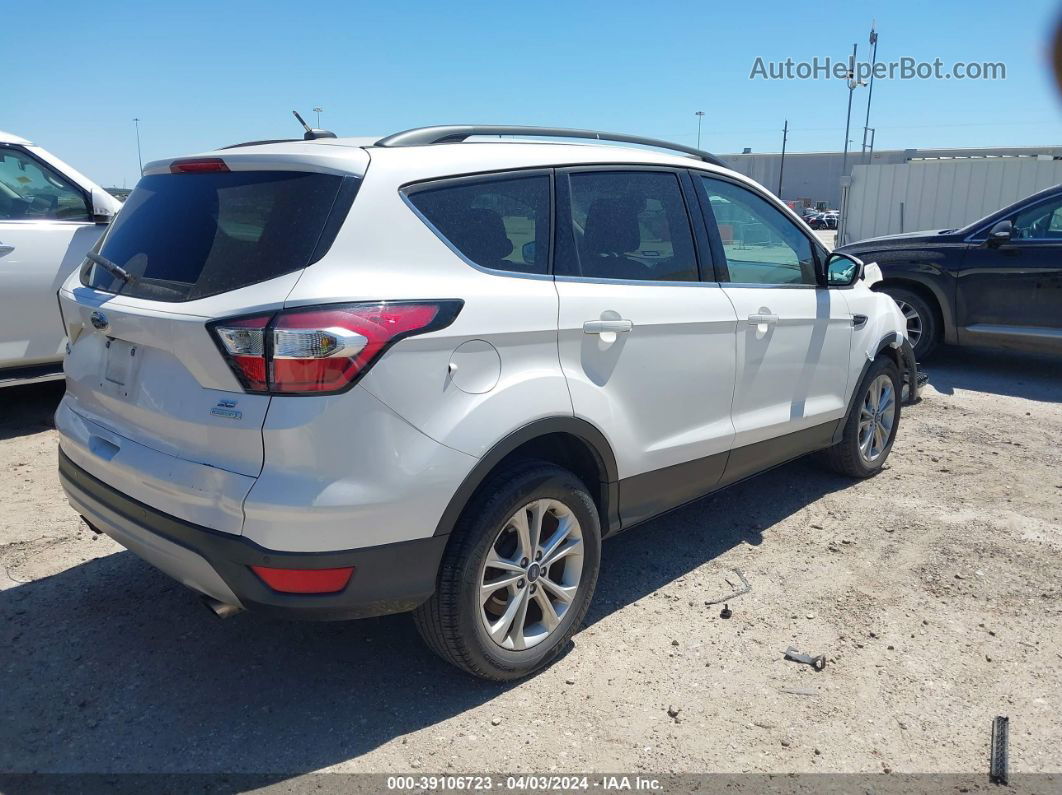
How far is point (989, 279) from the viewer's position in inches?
323

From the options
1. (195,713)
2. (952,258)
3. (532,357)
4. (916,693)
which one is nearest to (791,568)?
(916,693)

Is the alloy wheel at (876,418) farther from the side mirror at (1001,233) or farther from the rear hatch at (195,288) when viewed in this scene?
the side mirror at (1001,233)

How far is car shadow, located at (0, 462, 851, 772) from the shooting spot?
2.69 m

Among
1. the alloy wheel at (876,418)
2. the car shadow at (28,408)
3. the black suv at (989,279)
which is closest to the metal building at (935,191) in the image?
the black suv at (989,279)

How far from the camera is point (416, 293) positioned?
257 cm

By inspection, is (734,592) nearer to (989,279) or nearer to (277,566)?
(277,566)

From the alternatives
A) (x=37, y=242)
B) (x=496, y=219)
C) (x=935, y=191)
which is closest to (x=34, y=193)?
(x=37, y=242)

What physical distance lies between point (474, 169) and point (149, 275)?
115 centimetres

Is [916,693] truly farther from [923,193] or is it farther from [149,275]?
[923,193]

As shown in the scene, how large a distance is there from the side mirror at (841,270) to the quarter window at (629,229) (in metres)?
1.26

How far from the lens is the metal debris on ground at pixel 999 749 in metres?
2.66

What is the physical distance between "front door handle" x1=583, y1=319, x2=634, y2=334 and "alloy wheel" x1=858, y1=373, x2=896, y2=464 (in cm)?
238

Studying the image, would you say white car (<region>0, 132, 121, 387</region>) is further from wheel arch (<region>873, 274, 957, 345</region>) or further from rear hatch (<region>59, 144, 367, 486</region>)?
wheel arch (<region>873, 274, 957, 345</region>)

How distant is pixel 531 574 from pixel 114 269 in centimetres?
181
